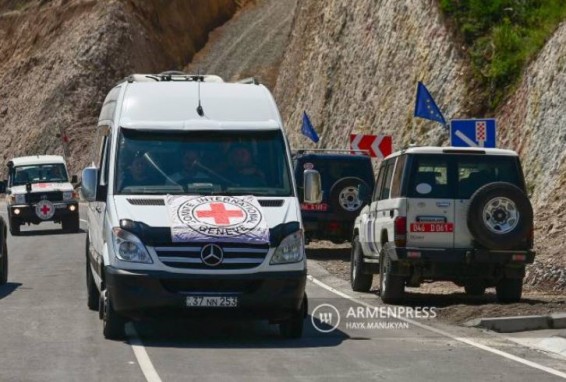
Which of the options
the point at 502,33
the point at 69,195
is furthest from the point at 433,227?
the point at 69,195

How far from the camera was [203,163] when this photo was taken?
14.9m

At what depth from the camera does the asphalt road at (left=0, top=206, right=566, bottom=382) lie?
11828mm

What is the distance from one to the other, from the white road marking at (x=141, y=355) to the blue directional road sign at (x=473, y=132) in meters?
8.10

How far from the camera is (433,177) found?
1786 centimetres

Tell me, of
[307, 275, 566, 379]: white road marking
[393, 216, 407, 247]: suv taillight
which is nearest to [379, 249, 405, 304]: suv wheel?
[307, 275, 566, 379]: white road marking

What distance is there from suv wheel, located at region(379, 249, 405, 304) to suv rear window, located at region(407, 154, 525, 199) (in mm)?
1123

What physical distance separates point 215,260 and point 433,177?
4852mm

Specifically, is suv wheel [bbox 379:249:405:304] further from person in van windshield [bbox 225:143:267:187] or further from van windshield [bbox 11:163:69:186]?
van windshield [bbox 11:163:69:186]

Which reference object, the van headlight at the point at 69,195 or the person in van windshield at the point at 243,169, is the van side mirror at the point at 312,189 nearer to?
the person in van windshield at the point at 243,169

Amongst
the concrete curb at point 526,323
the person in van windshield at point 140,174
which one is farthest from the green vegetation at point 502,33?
the person in van windshield at point 140,174

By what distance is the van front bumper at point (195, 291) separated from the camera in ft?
45.2

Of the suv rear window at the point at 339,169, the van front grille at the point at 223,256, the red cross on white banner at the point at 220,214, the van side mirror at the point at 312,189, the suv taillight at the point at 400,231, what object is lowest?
the van front grille at the point at 223,256

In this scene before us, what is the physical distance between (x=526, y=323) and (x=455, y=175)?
277 cm

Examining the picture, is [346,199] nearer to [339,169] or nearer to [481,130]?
[339,169]
